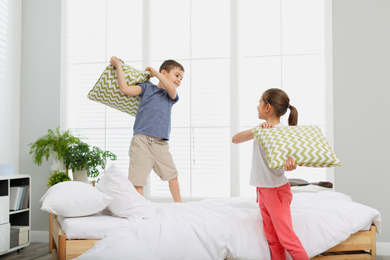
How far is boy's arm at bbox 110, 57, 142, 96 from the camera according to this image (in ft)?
8.46

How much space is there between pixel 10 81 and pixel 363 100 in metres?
3.26

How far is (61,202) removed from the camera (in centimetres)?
192

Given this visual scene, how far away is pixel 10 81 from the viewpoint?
383cm

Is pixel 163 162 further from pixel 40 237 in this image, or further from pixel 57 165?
pixel 40 237

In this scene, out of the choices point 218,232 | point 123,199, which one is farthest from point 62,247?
point 218,232

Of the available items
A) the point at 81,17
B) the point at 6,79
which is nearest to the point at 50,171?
the point at 6,79

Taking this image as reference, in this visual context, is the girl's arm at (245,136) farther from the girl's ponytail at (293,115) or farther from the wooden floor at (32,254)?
the wooden floor at (32,254)

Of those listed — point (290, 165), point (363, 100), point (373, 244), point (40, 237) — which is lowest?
point (40, 237)

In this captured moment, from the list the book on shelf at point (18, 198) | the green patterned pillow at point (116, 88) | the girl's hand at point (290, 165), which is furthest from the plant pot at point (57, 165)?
the girl's hand at point (290, 165)

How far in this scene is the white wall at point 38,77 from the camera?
153 inches

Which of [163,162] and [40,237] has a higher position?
[163,162]

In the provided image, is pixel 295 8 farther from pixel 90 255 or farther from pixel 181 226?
pixel 90 255

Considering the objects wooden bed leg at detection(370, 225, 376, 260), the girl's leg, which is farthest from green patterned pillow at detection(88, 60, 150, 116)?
wooden bed leg at detection(370, 225, 376, 260)

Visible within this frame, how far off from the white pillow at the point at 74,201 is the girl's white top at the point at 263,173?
750mm
